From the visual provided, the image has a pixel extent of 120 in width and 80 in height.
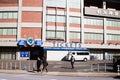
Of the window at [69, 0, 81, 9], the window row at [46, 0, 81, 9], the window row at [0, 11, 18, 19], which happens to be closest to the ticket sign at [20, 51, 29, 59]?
the window row at [0, 11, 18, 19]

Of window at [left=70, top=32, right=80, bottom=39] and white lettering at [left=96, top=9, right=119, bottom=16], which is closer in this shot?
window at [left=70, top=32, right=80, bottom=39]

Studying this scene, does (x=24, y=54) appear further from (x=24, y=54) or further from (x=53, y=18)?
(x=53, y=18)

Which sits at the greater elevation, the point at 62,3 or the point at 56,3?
the point at 62,3

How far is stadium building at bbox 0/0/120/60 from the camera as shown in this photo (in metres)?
60.4

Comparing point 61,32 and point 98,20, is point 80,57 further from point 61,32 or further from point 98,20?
point 98,20

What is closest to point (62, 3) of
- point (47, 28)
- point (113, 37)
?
point (47, 28)

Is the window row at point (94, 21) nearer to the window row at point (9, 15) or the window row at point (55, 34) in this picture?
the window row at point (55, 34)

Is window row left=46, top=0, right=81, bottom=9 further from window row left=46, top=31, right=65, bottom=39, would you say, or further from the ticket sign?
the ticket sign

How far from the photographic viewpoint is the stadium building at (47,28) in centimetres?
6041

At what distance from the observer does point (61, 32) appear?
207ft

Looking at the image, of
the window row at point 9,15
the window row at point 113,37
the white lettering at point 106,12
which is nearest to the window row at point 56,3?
the window row at point 9,15

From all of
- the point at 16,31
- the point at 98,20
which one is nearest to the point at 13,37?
the point at 16,31

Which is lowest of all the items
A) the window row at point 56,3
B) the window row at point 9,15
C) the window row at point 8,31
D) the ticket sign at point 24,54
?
the ticket sign at point 24,54

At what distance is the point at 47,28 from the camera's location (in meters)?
61.3
